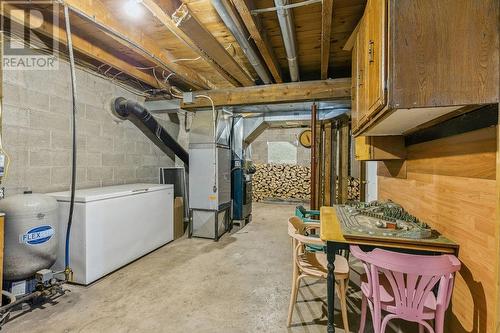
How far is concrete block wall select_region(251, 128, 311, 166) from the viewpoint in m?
7.50

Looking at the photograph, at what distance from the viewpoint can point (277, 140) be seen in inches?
305

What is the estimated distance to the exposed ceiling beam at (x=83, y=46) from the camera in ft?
6.54

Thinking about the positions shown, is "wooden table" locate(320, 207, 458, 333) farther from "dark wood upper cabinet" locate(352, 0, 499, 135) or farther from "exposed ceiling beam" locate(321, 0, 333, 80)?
"exposed ceiling beam" locate(321, 0, 333, 80)

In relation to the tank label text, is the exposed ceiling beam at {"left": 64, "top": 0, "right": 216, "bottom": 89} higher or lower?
higher

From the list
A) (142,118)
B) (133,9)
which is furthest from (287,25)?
(142,118)

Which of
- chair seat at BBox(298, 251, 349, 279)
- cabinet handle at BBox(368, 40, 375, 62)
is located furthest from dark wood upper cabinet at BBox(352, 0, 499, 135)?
chair seat at BBox(298, 251, 349, 279)

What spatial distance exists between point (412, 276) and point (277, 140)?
6.59 meters

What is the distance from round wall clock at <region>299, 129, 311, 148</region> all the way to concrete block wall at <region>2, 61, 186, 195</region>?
4.52 m

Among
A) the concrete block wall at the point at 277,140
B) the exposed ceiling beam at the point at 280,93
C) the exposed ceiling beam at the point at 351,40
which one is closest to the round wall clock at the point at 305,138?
the concrete block wall at the point at 277,140

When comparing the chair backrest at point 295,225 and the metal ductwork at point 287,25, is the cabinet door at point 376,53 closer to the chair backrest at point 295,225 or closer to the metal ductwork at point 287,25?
the metal ductwork at point 287,25

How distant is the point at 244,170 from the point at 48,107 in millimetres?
3157

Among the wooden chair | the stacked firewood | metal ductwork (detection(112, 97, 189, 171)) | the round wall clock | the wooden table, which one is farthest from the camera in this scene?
the stacked firewood

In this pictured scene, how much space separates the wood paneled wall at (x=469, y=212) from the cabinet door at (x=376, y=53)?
55 centimetres

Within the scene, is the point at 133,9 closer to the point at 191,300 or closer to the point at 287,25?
the point at 287,25
